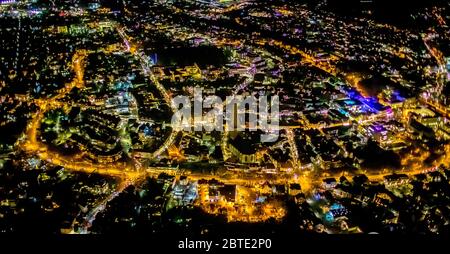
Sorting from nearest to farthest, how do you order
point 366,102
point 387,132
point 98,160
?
1. point 98,160
2. point 387,132
3. point 366,102

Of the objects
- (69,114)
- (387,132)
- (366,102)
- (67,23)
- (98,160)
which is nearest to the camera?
(98,160)

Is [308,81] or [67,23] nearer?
[308,81]

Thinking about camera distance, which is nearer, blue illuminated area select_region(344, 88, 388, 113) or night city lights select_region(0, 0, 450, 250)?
night city lights select_region(0, 0, 450, 250)

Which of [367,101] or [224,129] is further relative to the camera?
[367,101]

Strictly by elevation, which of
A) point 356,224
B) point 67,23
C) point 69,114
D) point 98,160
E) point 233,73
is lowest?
point 356,224

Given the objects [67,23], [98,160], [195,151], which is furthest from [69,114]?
[67,23]

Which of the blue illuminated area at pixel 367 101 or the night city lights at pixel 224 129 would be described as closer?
the night city lights at pixel 224 129

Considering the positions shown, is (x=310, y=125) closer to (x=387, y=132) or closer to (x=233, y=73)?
(x=387, y=132)

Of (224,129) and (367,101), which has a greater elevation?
(367,101)
